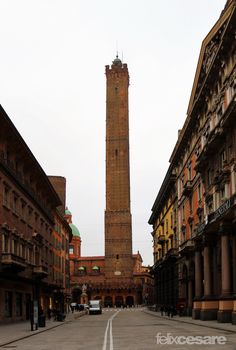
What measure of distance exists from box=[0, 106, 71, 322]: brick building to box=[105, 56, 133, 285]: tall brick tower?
6442 cm

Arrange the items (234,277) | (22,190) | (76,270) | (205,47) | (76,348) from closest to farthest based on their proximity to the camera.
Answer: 1. (76,348)
2. (234,277)
3. (205,47)
4. (22,190)
5. (76,270)

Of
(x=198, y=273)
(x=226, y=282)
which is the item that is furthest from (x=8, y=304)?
(x=226, y=282)

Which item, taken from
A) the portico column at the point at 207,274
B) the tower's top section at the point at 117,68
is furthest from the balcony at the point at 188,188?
the tower's top section at the point at 117,68

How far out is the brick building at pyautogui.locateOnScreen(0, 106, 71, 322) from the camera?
42250 mm

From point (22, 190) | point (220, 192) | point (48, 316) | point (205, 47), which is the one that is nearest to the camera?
point (220, 192)

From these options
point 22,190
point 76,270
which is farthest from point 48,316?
point 76,270

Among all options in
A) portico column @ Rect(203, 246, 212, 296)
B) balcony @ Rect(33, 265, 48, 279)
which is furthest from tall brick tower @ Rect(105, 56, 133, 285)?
portico column @ Rect(203, 246, 212, 296)

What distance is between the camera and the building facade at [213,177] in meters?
38.8

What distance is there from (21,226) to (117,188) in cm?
8417

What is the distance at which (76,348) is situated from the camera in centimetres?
2153

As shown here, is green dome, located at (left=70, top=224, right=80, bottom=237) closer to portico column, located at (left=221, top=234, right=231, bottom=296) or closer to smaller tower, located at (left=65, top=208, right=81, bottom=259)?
smaller tower, located at (left=65, top=208, right=81, bottom=259)

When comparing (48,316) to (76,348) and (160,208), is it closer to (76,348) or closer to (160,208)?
(160,208)

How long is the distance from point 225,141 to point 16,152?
59.0ft

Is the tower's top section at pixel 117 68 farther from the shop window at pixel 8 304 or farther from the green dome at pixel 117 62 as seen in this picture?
the shop window at pixel 8 304
